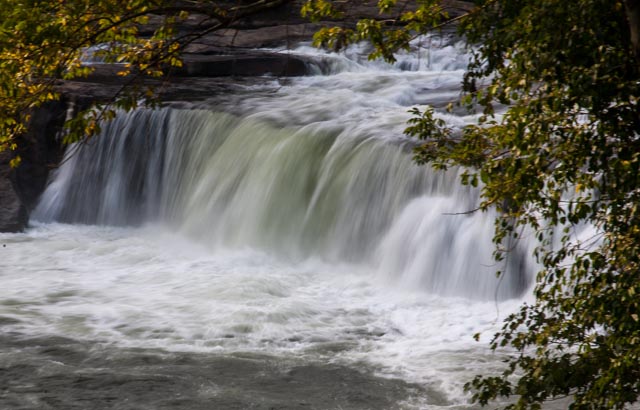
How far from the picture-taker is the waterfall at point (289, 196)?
12.8m

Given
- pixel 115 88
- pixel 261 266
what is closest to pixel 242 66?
pixel 115 88

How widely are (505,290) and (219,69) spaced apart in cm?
1100

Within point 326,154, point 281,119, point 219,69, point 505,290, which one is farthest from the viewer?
point 219,69

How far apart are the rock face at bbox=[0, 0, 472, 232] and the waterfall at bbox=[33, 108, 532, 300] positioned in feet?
1.73

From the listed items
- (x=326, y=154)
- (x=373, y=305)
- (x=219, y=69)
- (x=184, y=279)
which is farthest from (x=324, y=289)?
(x=219, y=69)

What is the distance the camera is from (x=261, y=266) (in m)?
14.2

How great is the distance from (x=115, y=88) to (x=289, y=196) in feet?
18.5

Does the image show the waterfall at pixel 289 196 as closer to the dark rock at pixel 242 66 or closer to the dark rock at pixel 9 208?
the dark rock at pixel 9 208

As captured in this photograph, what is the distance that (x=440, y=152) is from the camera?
6996 millimetres

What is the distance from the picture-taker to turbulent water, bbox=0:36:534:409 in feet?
31.7

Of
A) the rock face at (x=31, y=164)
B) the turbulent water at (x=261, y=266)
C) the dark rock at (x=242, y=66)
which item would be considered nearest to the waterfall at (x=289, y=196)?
the turbulent water at (x=261, y=266)

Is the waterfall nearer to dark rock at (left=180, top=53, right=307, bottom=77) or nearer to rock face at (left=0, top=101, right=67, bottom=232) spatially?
rock face at (left=0, top=101, right=67, bottom=232)

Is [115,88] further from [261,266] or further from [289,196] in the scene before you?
[261,266]

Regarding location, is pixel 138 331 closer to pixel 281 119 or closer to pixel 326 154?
pixel 326 154
